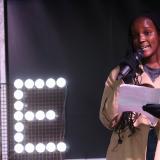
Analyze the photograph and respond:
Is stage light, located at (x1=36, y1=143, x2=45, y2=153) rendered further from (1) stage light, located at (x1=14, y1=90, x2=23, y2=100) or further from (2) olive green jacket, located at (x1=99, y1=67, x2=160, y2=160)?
(2) olive green jacket, located at (x1=99, y1=67, x2=160, y2=160)

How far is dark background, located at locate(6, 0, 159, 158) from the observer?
3002 mm

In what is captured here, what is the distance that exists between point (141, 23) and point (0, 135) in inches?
65.2

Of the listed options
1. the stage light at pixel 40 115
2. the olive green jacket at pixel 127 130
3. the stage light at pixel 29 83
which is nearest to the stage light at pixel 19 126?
the stage light at pixel 40 115

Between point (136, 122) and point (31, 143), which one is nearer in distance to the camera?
point (136, 122)

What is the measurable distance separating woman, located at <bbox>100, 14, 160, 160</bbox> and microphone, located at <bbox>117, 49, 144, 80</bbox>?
1.2 inches

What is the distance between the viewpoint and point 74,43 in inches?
119

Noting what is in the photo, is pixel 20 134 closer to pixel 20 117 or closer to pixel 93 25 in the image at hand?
pixel 20 117

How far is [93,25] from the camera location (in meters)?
3.01

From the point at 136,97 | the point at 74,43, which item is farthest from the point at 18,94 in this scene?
the point at 136,97

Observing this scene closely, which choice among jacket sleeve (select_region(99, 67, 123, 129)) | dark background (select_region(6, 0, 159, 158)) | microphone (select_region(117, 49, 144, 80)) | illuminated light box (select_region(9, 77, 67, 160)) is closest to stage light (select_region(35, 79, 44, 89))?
illuminated light box (select_region(9, 77, 67, 160))

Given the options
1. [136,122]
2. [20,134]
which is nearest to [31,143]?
[20,134]

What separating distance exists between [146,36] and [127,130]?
34cm

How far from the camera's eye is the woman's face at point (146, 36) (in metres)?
1.49

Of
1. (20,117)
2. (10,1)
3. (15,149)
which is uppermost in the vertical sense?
(10,1)
